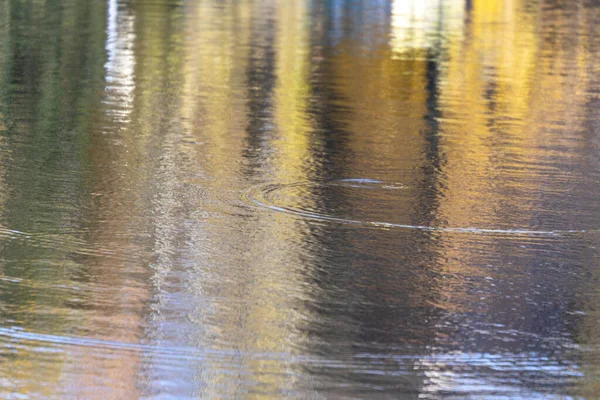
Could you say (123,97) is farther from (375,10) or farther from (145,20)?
(375,10)

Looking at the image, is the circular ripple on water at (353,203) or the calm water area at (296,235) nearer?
the calm water area at (296,235)

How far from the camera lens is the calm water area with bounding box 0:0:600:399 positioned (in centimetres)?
509

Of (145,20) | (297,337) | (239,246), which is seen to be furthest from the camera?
(145,20)

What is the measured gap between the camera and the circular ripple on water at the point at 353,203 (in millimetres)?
7680

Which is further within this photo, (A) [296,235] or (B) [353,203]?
(B) [353,203]

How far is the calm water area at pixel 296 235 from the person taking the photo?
5086 mm

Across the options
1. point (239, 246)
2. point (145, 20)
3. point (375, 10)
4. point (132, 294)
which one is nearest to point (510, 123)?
point (239, 246)

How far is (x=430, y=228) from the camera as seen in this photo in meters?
7.62

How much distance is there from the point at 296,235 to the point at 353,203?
101 cm

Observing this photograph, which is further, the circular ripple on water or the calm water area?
the circular ripple on water

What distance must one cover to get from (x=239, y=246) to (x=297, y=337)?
1708 millimetres

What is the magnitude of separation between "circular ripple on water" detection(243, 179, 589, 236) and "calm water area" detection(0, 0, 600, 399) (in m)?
0.03

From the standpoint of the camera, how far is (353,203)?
8.30m

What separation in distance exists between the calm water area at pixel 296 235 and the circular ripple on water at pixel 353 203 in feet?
0.09
